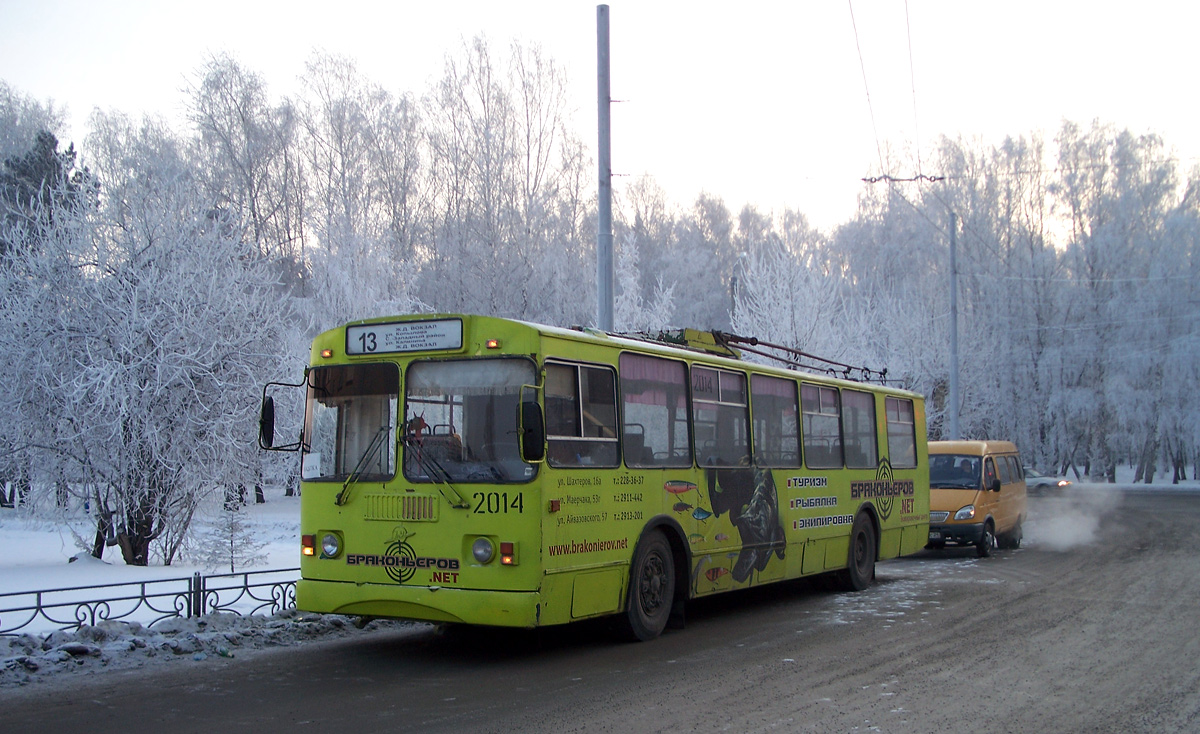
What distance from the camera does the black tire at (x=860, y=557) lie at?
569 inches

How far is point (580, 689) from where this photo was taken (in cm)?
769

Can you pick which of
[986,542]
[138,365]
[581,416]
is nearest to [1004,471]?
[986,542]

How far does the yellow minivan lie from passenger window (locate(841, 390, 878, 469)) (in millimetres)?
4420

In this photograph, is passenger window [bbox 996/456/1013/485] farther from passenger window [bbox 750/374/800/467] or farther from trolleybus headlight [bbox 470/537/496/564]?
trolleybus headlight [bbox 470/537/496/564]

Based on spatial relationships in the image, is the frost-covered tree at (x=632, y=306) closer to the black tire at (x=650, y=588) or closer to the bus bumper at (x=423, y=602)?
the black tire at (x=650, y=588)

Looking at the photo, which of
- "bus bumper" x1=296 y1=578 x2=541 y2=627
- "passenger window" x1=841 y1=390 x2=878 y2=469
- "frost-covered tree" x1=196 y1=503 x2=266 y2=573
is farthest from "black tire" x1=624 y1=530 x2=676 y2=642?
"frost-covered tree" x1=196 y1=503 x2=266 y2=573

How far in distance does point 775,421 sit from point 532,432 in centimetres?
526

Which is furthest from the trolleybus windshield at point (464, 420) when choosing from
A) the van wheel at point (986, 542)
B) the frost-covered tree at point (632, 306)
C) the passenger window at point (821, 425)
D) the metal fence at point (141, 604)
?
the frost-covered tree at point (632, 306)

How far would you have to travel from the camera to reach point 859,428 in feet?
49.0

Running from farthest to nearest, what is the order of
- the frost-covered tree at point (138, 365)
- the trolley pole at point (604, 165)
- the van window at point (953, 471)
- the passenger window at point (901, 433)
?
the van window at point (953, 471), the frost-covered tree at point (138, 365), the passenger window at point (901, 433), the trolley pole at point (604, 165)

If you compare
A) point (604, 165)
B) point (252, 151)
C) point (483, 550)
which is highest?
point (252, 151)

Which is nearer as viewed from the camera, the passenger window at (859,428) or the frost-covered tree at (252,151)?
the passenger window at (859,428)

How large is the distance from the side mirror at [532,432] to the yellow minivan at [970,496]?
1282 cm

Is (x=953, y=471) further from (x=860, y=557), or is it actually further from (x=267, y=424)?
(x=267, y=424)
